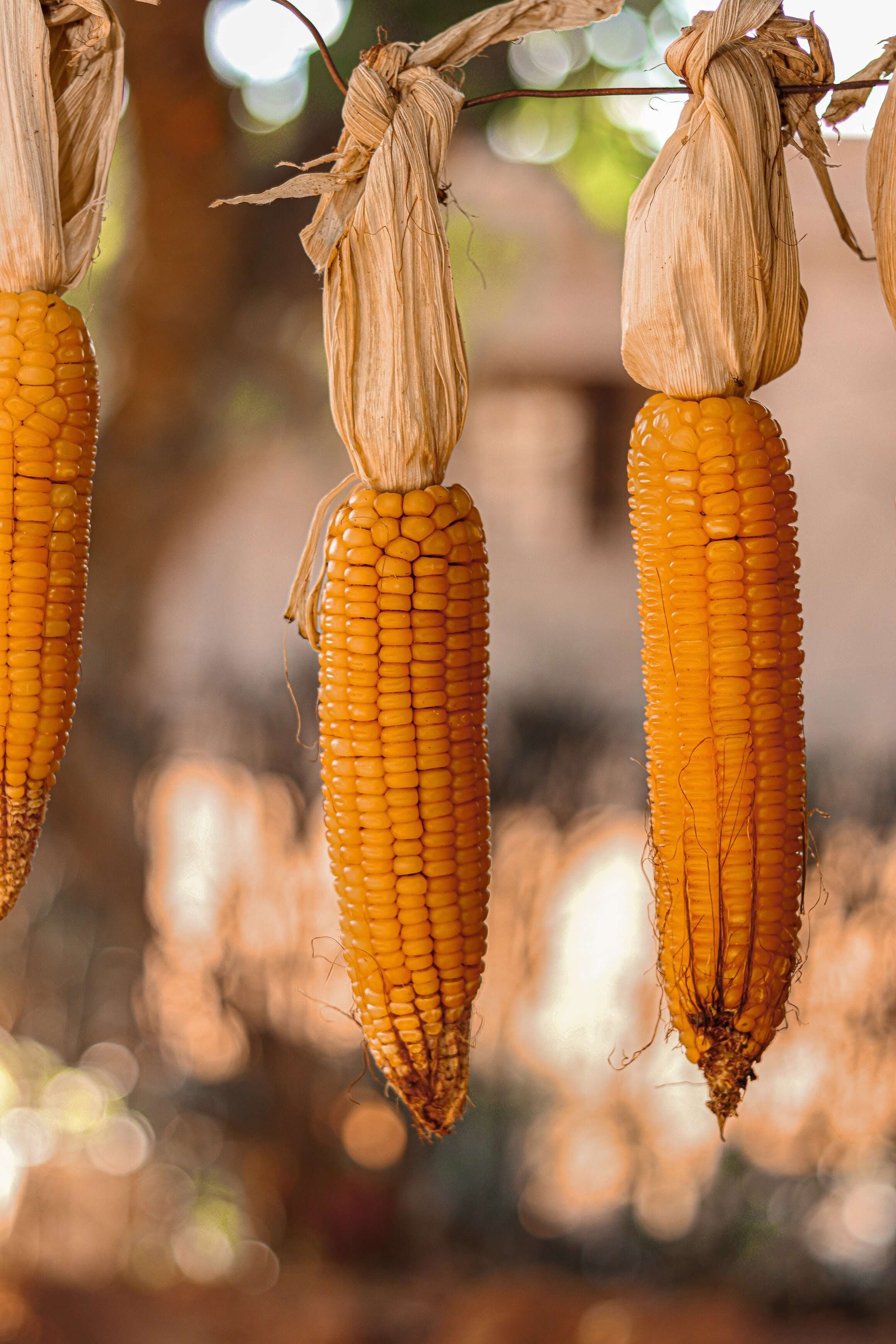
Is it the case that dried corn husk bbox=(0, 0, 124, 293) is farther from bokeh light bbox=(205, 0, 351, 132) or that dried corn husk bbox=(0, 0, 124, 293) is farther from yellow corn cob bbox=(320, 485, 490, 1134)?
bokeh light bbox=(205, 0, 351, 132)

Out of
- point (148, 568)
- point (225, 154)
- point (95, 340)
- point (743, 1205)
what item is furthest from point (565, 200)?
point (743, 1205)

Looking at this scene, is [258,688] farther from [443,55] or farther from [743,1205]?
[443,55]

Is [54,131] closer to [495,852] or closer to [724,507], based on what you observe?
[724,507]

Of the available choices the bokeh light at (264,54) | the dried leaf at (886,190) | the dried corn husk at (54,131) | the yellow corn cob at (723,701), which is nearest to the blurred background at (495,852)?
the bokeh light at (264,54)

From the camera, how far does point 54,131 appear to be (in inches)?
33.1

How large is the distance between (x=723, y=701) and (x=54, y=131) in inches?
28.3

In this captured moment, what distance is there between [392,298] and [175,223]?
1.81 meters

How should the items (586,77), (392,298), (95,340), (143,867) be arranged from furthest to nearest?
(143,867)
(95,340)
(586,77)
(392,298)

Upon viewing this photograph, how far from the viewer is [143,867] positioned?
2.77 metres

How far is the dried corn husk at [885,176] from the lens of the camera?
78 cm

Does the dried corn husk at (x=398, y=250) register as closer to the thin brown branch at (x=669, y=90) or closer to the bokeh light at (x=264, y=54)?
the thin brown branch at (x=669, y=90)

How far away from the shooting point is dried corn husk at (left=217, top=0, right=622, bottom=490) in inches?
31.6

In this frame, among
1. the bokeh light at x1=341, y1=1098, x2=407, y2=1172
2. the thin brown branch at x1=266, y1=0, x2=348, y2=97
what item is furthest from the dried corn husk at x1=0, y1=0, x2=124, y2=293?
the bokeh light at x1=341, y1=1098, x2=407, y2=1172

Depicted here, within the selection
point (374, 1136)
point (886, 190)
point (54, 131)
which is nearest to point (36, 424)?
point (54, 131)
